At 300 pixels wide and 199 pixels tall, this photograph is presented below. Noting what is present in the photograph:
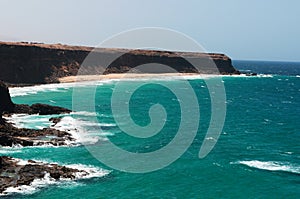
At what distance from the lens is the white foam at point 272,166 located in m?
40.6

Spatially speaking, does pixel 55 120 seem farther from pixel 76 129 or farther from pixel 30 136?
pixel 30 136

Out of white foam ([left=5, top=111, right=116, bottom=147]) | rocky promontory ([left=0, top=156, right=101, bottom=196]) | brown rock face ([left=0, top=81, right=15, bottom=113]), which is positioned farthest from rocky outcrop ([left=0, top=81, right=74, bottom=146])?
brown rock face ([left=0, top=81, right=15, bottom=113])

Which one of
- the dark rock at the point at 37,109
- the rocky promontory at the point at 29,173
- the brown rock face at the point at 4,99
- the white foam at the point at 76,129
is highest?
the brown rock face at the point at 4,99

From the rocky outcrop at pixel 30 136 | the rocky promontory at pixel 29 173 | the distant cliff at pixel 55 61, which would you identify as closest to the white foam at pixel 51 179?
the rocky promontory at pixel 29 173

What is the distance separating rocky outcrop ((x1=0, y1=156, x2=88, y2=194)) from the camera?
113 feet

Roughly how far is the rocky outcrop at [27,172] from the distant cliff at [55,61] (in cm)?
7497

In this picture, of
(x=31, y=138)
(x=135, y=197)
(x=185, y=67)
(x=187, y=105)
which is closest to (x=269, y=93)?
(x=187, y=105)

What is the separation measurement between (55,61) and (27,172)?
93.6 m

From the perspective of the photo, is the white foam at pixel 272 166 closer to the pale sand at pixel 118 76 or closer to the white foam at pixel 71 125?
the white foam at pixel 71 125

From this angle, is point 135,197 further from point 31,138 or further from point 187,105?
point 187,105

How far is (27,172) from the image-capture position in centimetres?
3678

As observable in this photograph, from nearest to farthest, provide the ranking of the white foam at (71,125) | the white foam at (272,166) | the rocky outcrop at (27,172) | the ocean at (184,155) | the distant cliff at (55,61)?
1. the ocean at (184,155)
2. the rocky outcrop at (27,172)
3. the white foam at (272,166)
4. the white foam at (71,125)
5. the distant cliff at (55,61)

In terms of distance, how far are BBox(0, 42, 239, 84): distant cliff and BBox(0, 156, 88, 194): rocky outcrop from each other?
75.0 metres

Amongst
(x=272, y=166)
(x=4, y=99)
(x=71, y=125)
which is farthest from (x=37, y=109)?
(x=272, y=166)
